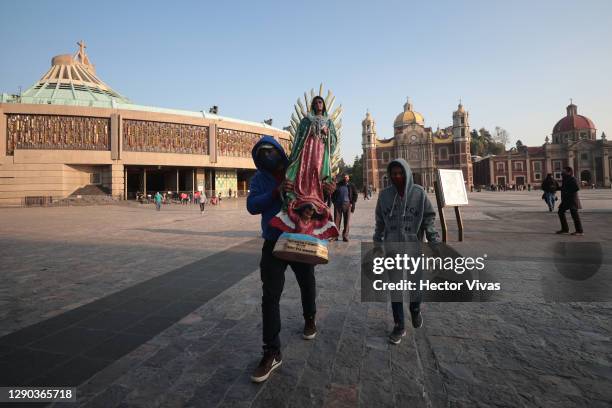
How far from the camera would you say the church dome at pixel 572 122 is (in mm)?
65688

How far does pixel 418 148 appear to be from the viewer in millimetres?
70375

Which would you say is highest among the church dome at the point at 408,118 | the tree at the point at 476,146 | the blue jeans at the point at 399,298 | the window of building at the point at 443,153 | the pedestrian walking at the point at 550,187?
the church dome at the point at 408,118

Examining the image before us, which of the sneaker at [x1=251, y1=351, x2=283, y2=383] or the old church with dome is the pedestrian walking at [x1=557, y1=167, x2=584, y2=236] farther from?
the old church with dome

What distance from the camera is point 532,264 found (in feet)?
17.3

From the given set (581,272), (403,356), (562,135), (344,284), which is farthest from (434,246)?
(562,135)

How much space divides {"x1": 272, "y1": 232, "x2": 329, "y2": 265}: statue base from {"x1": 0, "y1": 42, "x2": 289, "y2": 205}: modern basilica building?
3883 cm

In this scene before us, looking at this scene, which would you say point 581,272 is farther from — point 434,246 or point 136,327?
point 136,327

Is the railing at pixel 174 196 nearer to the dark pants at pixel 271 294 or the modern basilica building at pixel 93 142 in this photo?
the modern basilica building at pixel 93 142

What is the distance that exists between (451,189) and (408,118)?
2869 inches

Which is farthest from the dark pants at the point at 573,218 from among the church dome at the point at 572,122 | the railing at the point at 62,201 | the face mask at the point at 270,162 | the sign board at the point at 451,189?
the church dome at the point at 572,122

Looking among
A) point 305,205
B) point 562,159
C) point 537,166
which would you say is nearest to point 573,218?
point 305,205

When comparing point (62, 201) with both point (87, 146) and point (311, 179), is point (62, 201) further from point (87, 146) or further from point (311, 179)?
point (311, 179)

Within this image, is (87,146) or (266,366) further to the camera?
(87,146)

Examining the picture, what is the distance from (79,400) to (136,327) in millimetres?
1156
